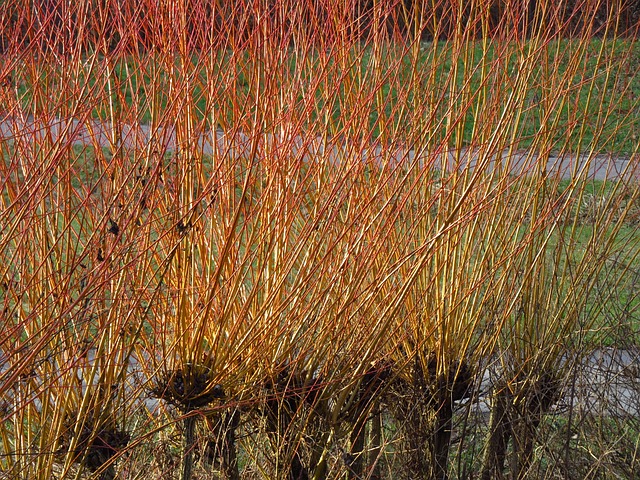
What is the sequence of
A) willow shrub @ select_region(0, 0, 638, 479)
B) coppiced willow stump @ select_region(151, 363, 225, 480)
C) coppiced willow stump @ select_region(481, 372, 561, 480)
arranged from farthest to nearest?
coppiced willow stump @ select_region(481, 372, 561, 480) → coppiced willow stump @ select_region(151, 363, 225, 480) → willow shrub @ select_region(0, 0, 638, 479)

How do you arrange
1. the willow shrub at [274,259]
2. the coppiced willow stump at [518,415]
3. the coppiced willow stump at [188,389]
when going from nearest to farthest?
the willow shrub at [274,259] < the coppiced willow stump at [188,389] < the coppiced willow stump at [518,415]

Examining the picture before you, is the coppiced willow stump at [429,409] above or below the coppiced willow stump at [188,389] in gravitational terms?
below

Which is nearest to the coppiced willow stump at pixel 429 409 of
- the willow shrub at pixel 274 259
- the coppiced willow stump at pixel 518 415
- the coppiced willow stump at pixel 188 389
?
the willow shrub at pixel 274 259

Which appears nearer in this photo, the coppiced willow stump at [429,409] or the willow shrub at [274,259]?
the willow shrub at [274,259]

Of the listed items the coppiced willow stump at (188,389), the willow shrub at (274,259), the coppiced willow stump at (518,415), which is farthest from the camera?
the coppiced willow stump at (518,415)

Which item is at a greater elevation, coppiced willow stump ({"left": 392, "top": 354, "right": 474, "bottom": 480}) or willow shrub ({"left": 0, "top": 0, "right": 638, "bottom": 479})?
willow shrub ({"left": 0, "top": 0, "right": 638, "bottom": 479})

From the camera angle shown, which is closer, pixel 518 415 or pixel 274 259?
pixel 274 259

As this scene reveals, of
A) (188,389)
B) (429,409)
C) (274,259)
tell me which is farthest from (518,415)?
(188,389)

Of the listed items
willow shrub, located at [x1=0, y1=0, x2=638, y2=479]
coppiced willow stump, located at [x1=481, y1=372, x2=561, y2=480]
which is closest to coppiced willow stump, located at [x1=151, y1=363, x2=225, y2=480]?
willow shrub, located at [x1=0, y1=0, x2=638, y2=479]

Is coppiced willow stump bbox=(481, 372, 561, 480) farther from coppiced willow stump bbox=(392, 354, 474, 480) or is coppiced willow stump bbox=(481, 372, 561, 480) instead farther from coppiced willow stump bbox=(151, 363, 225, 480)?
coppiced willow stump bbox=(151, 363, 225, 480)

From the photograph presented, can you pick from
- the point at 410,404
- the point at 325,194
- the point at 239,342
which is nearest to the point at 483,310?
the point at 410,404

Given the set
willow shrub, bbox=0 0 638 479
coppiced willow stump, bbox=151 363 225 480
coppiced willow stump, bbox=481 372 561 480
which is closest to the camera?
willow shrub, bbox=0 0 638 479

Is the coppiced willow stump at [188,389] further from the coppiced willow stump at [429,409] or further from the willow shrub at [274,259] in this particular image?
the coppiced willow stump at [429,409]

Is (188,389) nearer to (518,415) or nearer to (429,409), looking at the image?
(429,409)
